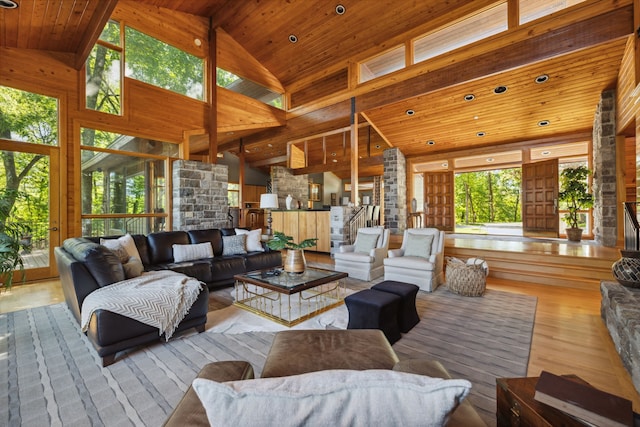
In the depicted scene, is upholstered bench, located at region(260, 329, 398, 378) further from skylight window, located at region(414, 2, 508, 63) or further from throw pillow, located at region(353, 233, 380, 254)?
skylight window, located at region(414, 2, 508, 63)

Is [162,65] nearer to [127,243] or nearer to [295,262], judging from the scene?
[127,243]

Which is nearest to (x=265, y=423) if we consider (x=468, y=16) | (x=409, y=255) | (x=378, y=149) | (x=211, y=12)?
(x=409, y=255)

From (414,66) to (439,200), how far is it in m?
4.53

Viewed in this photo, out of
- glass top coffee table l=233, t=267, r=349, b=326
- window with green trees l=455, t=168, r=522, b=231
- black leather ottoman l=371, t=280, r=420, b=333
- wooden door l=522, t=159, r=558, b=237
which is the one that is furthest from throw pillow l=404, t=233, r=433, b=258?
window with green trees l=455, t=168, r=522, b=231

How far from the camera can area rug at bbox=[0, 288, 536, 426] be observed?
1.71m

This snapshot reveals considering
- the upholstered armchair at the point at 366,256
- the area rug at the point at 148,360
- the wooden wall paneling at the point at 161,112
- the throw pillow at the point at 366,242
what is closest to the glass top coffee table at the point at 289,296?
the area rug at the point at 148,360

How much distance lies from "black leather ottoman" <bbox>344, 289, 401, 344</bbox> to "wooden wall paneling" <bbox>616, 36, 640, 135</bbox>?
14.5 ft

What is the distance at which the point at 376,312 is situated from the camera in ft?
7.84

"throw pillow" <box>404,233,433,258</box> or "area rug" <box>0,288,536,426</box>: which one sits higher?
"throw pillow" <box>404,233,433,258</box>

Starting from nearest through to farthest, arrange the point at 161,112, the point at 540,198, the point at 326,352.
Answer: the point at 326,352
the point at 161,112
the point at 540,198

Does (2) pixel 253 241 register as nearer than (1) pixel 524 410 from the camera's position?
No

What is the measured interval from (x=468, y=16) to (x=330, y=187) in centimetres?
963

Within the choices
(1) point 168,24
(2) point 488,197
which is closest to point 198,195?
(1) point 168,24

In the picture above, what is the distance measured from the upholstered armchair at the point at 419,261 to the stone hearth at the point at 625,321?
1763mm
